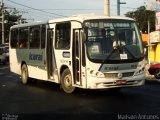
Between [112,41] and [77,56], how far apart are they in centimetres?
136

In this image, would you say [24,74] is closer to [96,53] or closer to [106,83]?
[96,53]

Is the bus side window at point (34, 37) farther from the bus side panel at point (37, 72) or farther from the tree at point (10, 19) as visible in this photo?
the tree at point (10, 19)

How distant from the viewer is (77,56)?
16.9 m

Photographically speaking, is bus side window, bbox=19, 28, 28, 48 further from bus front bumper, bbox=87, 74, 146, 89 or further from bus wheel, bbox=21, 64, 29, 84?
Result: bus front bumper, bbox=87, 74, 146, 89

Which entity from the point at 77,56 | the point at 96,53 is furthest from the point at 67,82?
the point at 96,53

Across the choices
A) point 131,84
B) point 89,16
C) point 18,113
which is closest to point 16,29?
point 89,16

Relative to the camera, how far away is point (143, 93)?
17547 millimetres

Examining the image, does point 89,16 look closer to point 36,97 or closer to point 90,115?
point 36,97

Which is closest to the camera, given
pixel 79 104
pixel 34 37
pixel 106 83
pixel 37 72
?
pixel 79 104

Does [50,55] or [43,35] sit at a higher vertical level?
[43,35]

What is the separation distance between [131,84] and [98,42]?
5.89 feet

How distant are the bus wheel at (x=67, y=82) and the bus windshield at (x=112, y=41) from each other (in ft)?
5.80

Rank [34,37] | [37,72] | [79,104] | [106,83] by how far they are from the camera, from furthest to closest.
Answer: [34,37], [37,72], [106,83], [79,104]

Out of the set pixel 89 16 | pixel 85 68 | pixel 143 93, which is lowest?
pixel 143 93
